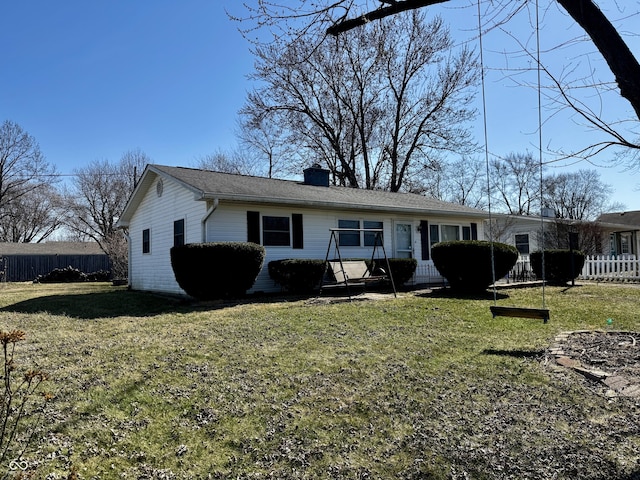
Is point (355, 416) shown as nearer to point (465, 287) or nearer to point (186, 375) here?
point (186, 375)

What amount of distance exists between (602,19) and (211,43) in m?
5.01

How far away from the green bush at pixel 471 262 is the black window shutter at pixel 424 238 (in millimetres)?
4175

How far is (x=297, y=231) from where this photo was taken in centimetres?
1274

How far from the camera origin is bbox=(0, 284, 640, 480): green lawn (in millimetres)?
2633

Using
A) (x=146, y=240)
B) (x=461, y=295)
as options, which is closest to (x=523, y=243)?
(x=461, y=295)

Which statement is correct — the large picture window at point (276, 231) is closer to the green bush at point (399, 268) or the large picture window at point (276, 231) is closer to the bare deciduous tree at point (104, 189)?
the green bush at point (399, 268)

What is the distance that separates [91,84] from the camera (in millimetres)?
17844

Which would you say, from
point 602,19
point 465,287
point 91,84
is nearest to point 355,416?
point 602,19

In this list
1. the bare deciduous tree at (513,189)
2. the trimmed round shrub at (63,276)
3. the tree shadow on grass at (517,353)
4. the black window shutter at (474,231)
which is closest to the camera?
the tree shadow on grass at (517,353)

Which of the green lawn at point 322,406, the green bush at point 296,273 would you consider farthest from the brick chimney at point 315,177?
the green lawn at point 322,406

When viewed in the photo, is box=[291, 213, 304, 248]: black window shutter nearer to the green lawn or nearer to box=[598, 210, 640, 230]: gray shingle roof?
the green lawn

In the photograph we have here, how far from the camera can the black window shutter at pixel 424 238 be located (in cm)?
1580

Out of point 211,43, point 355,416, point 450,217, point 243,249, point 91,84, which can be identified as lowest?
point 355,416

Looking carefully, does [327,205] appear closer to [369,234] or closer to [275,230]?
[275,230]
